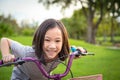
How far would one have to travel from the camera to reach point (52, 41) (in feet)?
7.39

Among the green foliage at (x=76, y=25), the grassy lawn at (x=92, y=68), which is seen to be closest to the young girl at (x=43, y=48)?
the grassy lawn at (x=92, y=68)

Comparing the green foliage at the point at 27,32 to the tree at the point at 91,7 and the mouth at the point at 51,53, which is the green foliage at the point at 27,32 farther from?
the mouth at the point at 51,53

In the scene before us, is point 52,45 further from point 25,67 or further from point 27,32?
point 27,32

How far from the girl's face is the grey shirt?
0.79ft

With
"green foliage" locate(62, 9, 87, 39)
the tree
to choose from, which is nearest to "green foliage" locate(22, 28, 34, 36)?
the tree

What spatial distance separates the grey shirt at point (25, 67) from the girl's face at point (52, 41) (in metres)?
0.24

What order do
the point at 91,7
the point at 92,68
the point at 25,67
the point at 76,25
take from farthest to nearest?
1. the point at 76,25
2. the point at 91,7
3. the point at 92,68
4. the point at 25,67

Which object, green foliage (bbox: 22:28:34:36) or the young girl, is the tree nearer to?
green foliage (bbox: 22:28:34:36)

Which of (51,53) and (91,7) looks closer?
(51,53)

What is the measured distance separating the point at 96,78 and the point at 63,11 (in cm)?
2676

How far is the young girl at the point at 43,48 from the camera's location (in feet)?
7.49

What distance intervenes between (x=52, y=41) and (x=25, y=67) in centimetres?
50

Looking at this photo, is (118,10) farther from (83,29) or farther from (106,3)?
(83,29)

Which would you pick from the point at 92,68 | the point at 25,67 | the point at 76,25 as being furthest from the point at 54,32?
the point at 76,25
